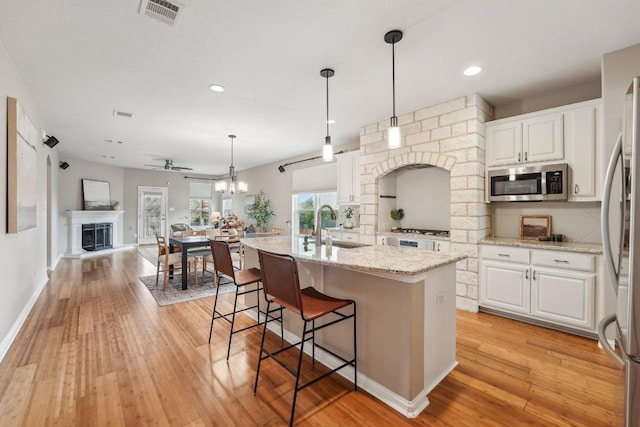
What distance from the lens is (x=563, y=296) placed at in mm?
2879

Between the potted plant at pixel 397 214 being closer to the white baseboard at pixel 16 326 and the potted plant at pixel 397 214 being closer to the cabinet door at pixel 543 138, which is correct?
the cabinet door at pixel 543 138

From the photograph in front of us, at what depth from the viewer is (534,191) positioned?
3215 mm

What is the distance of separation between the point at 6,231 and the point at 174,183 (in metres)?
8.10

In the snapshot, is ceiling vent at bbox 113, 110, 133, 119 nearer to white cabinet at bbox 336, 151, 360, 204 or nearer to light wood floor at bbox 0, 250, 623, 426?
light wood floor at bbox 0, 250, 623, 426

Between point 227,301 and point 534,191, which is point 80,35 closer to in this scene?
point 227,301

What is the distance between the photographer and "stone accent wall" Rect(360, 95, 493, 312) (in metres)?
3.45

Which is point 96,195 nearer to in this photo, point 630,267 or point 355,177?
point 355,177

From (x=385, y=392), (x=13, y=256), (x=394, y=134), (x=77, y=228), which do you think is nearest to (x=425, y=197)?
(x=394, y=134)

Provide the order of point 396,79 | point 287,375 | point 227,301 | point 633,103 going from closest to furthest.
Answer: point 633,103 → point 287,375 → point 396,79 → point 227,301

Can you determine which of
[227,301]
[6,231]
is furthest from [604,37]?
[6,231]

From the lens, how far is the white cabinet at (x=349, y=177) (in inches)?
197

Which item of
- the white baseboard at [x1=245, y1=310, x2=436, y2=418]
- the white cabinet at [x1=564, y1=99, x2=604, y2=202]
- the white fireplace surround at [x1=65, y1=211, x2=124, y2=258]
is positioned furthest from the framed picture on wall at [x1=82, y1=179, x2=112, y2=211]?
the white cabinet at [x1=564, y1=99, x2=604, y2=202]

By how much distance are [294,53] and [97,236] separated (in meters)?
8.62

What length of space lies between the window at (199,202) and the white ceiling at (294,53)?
645 centimetres
